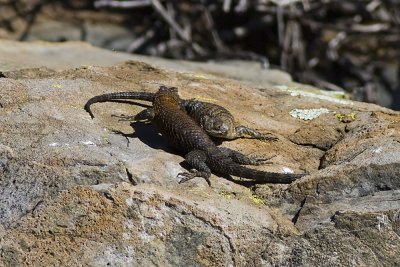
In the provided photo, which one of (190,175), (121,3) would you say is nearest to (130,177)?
(190,175)

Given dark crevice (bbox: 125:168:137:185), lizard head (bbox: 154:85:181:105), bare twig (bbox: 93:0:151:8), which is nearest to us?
dark crevice (bbox: 125:168:137:185)

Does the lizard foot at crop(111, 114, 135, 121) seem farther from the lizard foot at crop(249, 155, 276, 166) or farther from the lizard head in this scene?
the lizard foot at crop(249, 155, 276, 166)

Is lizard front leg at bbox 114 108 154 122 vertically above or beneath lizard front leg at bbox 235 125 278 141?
beneath

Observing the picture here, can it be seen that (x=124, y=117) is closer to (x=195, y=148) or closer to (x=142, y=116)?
(x=142, y=116)

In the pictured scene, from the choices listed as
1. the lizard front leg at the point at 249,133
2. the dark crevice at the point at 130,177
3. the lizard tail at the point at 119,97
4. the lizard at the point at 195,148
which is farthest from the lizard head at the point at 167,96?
the dark crevice at the point at 130,177

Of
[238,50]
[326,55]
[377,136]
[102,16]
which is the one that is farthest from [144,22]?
[377,136]

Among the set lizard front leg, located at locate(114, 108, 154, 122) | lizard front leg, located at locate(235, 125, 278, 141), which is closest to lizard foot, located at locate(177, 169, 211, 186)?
lizard front leg, located at locate(235, 125, 278, 141)

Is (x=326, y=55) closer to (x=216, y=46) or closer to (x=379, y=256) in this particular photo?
(x=216, y=46)
